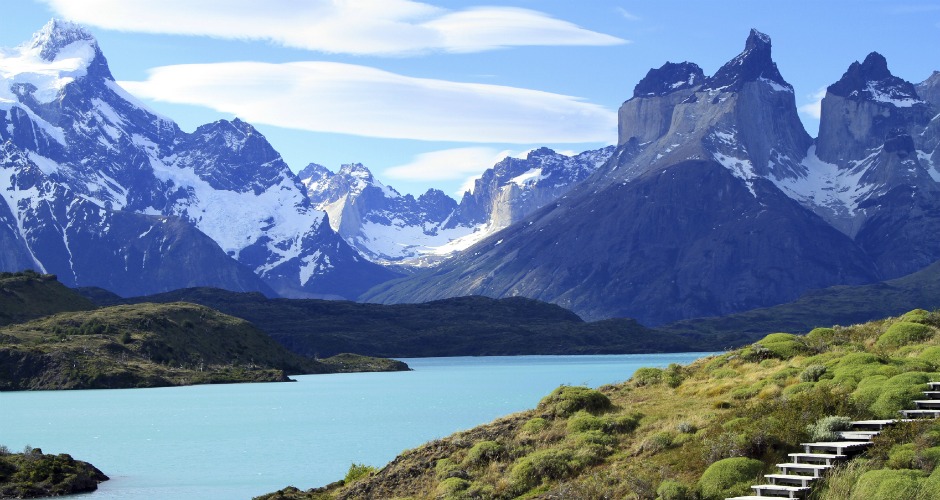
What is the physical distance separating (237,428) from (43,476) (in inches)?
1774

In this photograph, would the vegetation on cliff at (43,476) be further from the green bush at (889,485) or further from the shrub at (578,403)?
the green bush at (889,485)

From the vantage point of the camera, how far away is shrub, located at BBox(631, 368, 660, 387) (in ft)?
186

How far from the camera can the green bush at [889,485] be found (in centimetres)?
3228

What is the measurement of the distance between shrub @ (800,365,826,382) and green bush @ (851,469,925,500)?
1322 centimetres

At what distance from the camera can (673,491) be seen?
36688mm

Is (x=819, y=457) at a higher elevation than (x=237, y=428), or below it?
higher

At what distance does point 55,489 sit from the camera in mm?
65438

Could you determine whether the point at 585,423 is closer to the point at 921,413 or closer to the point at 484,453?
the point at 484,453

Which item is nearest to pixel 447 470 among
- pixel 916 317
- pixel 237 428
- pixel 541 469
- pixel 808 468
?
pixel 541 469

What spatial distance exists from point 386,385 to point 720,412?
15451 centimetres

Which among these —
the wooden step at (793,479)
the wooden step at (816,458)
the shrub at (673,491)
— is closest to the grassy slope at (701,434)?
the shrub at (673,491)

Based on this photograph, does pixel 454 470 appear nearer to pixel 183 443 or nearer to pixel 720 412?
pixel 720 412

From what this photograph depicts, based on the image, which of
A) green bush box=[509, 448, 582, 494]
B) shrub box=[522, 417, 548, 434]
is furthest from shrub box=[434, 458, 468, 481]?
shrub box=[522, 417, 548, 434]

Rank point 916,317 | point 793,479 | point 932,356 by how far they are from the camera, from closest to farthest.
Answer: point 793,479 < point 932,356 < point 916,317
